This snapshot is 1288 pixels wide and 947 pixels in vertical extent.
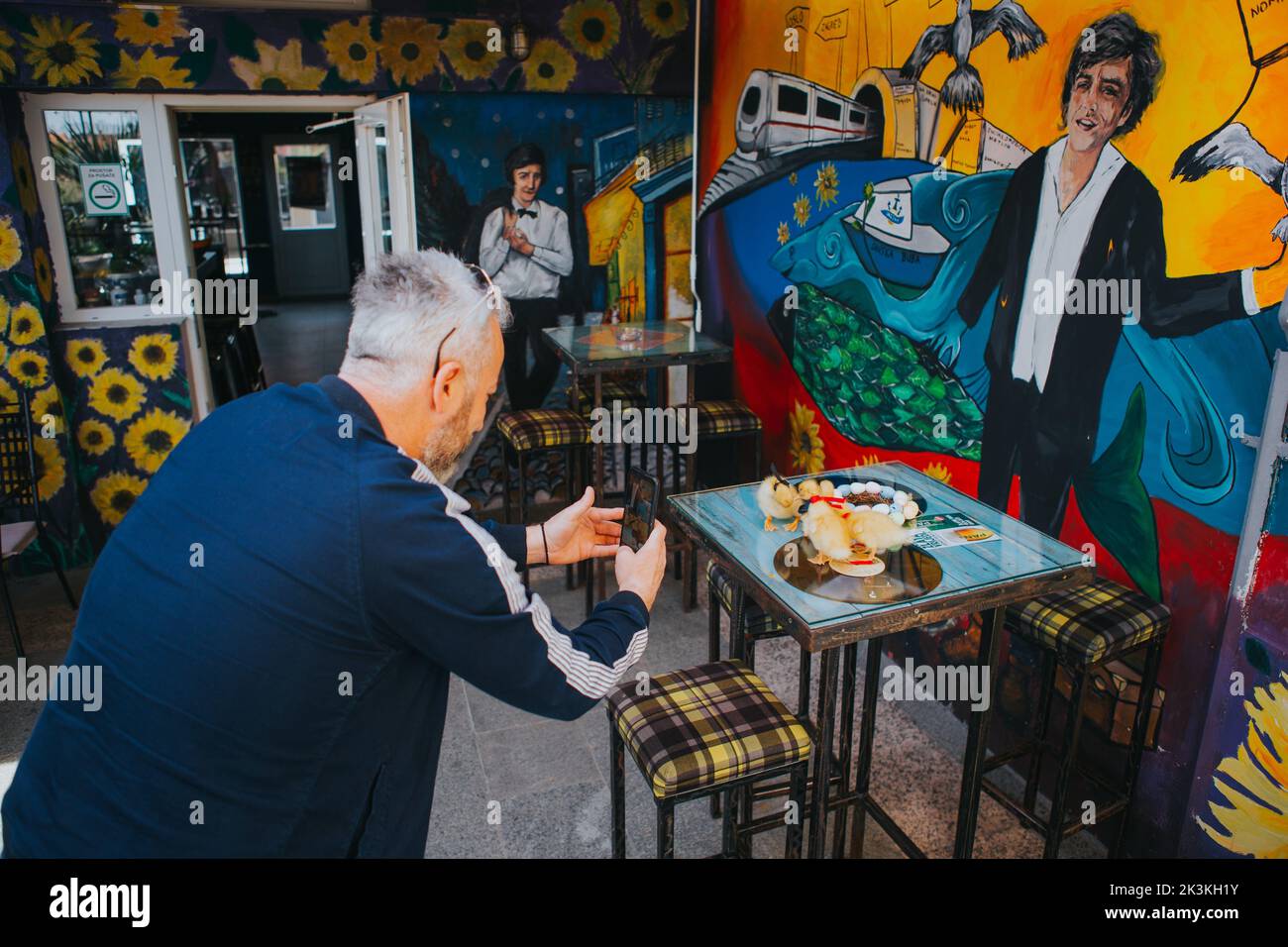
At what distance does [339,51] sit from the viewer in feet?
14.8

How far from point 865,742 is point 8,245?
172 inches

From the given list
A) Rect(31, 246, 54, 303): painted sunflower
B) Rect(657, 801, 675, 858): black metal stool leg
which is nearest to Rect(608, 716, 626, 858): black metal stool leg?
Rect(657, 801, 675, 858): black metal stool leg

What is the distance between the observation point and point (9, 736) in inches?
131

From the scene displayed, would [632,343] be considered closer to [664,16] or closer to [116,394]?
[664,16]

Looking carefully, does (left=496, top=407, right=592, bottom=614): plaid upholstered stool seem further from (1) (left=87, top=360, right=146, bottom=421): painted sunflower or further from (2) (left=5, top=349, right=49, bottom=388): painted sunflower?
(2) (left=5, top=349, right=49, bottom=388): painted sunflower

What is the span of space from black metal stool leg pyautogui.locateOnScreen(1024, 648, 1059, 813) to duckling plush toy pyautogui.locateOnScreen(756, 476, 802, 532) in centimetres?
89

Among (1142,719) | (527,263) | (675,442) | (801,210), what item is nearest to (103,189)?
(527,263)

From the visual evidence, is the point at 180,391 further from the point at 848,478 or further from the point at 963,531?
the point at 963,531

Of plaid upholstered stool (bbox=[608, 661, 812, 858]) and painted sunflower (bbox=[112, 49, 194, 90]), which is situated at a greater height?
painted sunflower (bbox=[112, 49, 194, 90])

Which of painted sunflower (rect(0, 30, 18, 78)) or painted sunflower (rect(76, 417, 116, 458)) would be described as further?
painted sunflower (rect(76, 417, 116, 458))

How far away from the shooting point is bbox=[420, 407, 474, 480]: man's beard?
1.52 metres

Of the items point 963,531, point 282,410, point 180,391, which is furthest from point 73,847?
point 180,391

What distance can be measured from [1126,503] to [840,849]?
1318 mm
